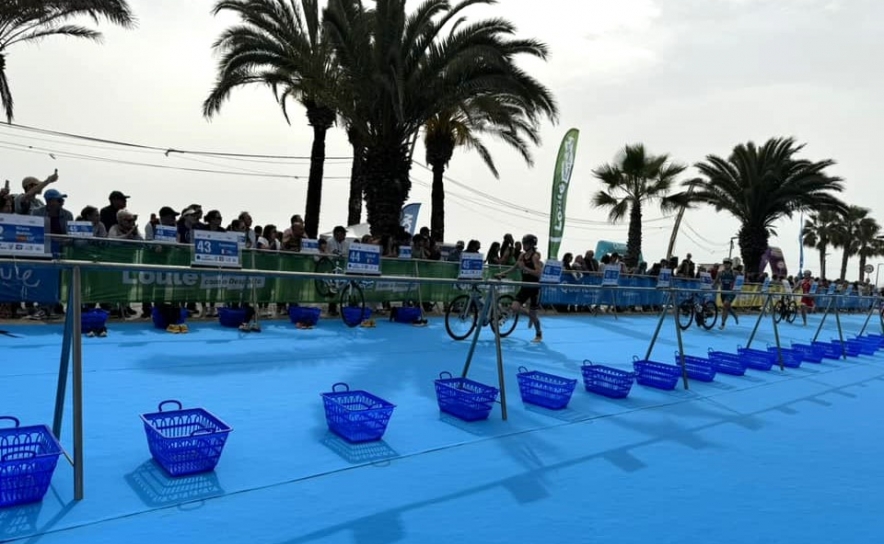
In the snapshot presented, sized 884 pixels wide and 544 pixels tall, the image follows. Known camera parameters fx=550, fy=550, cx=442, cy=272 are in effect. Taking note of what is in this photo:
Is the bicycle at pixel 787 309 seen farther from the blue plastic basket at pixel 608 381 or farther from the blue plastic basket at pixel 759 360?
the blue plastic basket at pixel 608 381

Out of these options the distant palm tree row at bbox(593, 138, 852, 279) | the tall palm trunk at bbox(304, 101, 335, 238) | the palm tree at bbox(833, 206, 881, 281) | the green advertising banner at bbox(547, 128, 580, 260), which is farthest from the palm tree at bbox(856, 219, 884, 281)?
the tall palm trunk at bbox(304, 101, 335, 238)

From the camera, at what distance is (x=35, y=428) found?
3.65 metres

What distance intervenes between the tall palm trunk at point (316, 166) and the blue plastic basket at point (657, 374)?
12878mm

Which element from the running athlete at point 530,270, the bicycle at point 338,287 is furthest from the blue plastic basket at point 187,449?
the bicycle at point 338,287

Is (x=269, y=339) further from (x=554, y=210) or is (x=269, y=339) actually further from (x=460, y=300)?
(x=554, y=210)

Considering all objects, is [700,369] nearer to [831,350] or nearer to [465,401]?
[465,401]

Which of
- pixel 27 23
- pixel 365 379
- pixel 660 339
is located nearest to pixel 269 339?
pixel 365 379

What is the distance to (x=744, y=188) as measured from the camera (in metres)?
26.6

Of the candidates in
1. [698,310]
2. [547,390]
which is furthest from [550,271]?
[547,390]

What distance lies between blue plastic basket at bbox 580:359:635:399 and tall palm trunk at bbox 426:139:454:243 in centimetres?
1479

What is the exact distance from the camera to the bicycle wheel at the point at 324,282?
38.3ft

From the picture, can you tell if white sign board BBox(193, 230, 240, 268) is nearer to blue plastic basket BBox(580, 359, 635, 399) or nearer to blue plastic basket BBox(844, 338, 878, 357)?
blue plastic basket BBox(580, 359, 635, 399)

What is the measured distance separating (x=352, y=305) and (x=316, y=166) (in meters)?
8.18

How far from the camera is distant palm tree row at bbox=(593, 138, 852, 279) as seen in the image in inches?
1005
